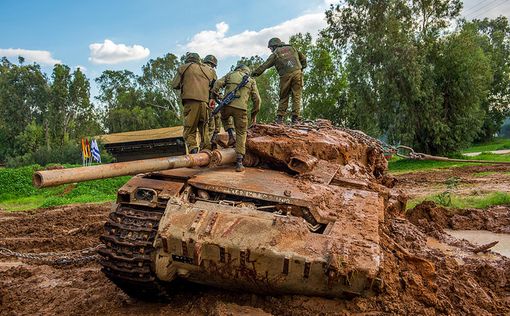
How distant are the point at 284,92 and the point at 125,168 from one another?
5.06m

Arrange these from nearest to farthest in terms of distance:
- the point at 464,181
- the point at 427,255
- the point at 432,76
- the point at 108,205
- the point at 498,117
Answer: the point at 427,255 < the point at 108,205 < the point at 464,181 < the point at 432,76 < the point at 498,117

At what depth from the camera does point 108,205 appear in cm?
1464

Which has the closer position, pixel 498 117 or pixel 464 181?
pixel 464 181

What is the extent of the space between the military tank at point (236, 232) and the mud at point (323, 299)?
0.19 m

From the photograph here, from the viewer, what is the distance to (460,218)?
10.9 m

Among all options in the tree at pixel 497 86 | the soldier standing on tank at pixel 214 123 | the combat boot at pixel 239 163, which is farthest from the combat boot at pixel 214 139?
the tree at pixel 497 86

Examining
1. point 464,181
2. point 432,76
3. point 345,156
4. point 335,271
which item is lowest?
point 464,181

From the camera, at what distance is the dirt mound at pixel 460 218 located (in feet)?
34.1

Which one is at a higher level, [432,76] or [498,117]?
[432,76]

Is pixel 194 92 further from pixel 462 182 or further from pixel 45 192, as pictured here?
pixel 45 192

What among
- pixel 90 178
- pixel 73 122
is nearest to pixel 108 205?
pixel 90 178

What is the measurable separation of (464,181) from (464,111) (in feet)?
36.4

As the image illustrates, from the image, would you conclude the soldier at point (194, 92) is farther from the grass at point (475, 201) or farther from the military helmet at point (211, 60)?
the grass at point (475, 201)

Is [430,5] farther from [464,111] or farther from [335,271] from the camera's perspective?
[335,271]
